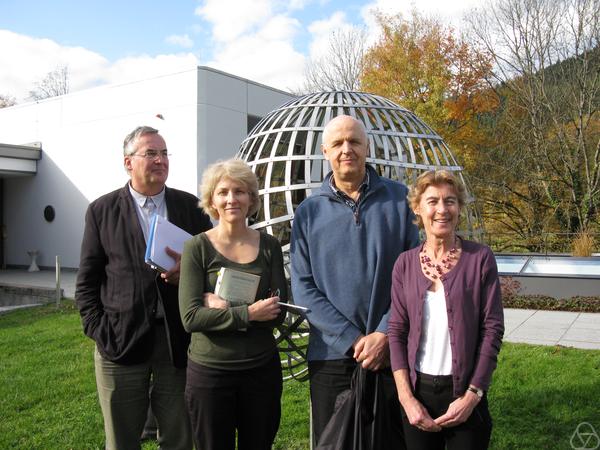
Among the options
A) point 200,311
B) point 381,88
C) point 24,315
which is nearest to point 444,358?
point 200,311

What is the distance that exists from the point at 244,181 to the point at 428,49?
16352 millimetres

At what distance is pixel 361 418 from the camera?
2.09 meters

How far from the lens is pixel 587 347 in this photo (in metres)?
5.96

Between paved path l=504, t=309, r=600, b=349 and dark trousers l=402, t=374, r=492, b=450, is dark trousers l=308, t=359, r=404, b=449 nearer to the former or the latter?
dark trousers l=402, t=374, r=492, b=450

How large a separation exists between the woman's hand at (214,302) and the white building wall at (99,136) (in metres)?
11.1

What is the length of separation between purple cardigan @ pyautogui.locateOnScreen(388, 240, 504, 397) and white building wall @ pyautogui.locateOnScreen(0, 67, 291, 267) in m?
11.4

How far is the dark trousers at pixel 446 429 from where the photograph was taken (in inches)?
77.1

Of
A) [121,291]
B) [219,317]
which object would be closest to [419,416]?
[219,317]

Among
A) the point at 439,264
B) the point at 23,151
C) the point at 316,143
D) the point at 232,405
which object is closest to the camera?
the point at 439,264

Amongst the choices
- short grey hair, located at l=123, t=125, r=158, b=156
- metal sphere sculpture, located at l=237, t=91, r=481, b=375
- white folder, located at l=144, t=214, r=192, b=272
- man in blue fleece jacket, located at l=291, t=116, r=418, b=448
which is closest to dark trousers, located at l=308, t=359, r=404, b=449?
man in blue fleece jacket, located at l=291, t=116, r=418, b=448

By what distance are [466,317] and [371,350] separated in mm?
411

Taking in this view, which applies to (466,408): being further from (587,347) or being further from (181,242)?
(587,347)

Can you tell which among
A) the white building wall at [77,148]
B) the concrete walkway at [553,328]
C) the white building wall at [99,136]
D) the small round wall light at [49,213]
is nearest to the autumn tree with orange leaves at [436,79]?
the white building wall at [99,136]

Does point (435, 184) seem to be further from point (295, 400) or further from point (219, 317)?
point (295, 400)
